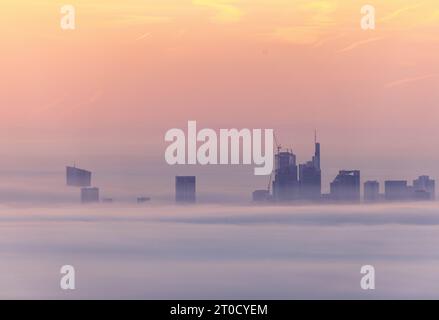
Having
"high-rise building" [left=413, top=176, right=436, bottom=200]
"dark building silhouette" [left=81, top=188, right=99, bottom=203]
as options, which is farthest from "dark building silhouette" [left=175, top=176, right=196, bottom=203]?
"high-rise building" [left=413, top=176, right=436, bottom=200]

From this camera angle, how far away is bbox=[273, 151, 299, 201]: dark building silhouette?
48.4 ft

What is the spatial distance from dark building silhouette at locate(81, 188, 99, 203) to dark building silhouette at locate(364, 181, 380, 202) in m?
1.33

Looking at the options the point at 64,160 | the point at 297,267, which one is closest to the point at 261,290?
the point at 297,267

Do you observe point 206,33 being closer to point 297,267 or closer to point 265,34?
point 265,34

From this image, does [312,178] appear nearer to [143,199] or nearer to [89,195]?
[143,199]

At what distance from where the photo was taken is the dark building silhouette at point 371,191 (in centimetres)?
1475

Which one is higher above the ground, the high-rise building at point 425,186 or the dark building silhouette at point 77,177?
the dark building silhouette at point 77,177

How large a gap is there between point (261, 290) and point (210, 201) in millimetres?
507

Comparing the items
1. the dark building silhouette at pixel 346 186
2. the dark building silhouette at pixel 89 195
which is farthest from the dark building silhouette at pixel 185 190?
the dark building silhouette at pixel 346 186

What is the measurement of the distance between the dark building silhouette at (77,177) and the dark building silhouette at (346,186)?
1.21 m

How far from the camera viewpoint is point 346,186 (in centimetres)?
1478

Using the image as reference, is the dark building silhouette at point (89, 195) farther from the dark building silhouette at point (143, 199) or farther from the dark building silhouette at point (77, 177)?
the dark building silhouette at point (143, 199)
